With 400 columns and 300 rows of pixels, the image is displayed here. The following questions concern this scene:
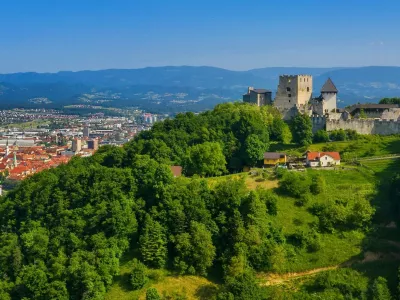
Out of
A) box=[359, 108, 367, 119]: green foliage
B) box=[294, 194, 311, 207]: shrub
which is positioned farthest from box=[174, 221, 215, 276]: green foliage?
box=[359, 108, 367, 119]: green foliage

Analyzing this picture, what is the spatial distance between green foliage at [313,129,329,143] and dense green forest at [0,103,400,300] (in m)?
8.44

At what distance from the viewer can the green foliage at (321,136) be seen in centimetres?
4881

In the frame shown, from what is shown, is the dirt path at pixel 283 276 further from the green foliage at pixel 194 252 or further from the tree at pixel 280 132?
the tree at pixel 280 132

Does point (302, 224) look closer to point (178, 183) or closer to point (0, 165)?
point (178, 183)

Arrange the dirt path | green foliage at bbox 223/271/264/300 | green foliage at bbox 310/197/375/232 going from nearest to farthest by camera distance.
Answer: green foliage at bbox 223/271/264/300 → the dirt path → green foliage at bbox 310/197/375/232

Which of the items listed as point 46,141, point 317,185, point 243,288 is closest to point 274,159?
point 317,185

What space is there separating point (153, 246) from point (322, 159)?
17466 millimetres

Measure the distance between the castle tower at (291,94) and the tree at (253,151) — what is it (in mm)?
12045

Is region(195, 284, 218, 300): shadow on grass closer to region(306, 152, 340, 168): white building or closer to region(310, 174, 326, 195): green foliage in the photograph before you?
region(310, 174, 326, 195): green foliage

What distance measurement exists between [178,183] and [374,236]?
13398 millimetres

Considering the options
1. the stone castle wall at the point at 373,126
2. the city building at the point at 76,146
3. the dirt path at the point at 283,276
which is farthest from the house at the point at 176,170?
the city building at the point at 76,146

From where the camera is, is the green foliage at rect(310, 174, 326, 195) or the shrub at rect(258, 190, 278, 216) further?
the green foliage at rect(310, 174, 326, 195)

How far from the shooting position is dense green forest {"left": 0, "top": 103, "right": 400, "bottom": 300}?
29547 mm

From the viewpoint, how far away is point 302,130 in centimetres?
4844
